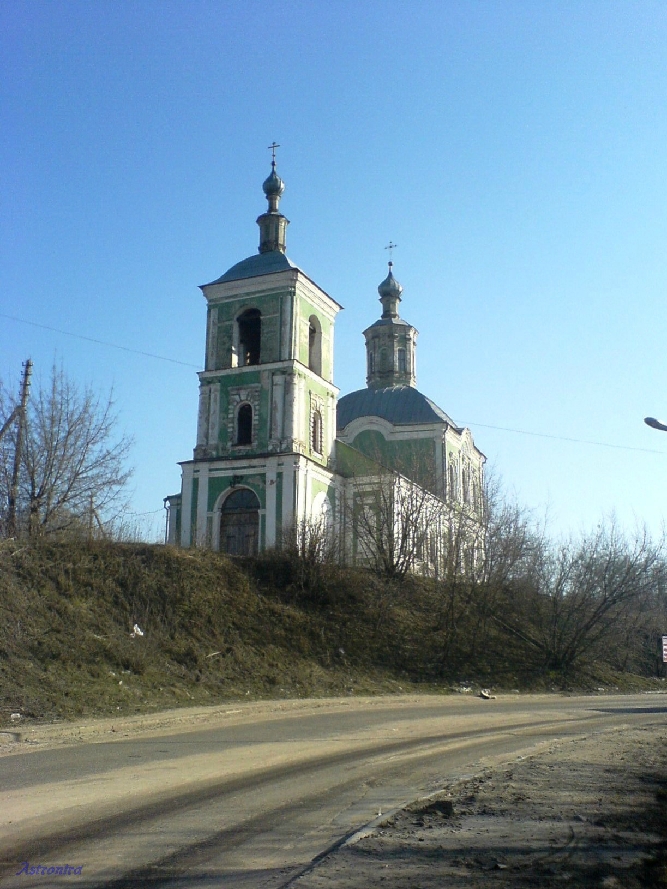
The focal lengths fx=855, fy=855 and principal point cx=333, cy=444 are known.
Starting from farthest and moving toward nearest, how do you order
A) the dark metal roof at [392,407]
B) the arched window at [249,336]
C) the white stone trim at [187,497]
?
the dark metal roof at [392,407] → the arched window at [249,336] → the white stone trim at [187,497]

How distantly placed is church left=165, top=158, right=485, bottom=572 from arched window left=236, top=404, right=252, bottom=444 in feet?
0.14

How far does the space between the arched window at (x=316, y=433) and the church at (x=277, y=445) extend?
5 cm

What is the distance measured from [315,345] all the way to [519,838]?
3291cm

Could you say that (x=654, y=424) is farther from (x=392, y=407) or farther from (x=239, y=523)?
(x=392, y=407)

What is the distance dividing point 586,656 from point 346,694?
39.3 feet

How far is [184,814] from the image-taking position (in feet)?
24.6

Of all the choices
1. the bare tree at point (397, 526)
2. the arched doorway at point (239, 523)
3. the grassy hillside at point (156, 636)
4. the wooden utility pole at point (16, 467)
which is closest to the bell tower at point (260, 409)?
the arched doorway at point (239, 523)

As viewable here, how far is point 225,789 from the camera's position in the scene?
28.9 ft

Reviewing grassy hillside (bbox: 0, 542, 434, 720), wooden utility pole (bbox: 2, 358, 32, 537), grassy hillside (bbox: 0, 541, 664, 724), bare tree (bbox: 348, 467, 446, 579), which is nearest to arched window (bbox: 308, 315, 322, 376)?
bare tree (bbox: 348, 467, 446, 579)

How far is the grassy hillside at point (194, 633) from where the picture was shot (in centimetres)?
1755

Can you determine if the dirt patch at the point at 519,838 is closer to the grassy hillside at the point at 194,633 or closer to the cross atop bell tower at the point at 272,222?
the grassy hillside at the point at 194,633

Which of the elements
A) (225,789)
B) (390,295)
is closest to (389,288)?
(390,295)

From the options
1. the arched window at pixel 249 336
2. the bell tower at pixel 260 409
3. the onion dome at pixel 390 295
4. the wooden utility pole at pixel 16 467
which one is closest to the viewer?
the wooden utility pole at pixel 16 467

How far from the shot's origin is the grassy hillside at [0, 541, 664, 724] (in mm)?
17547
